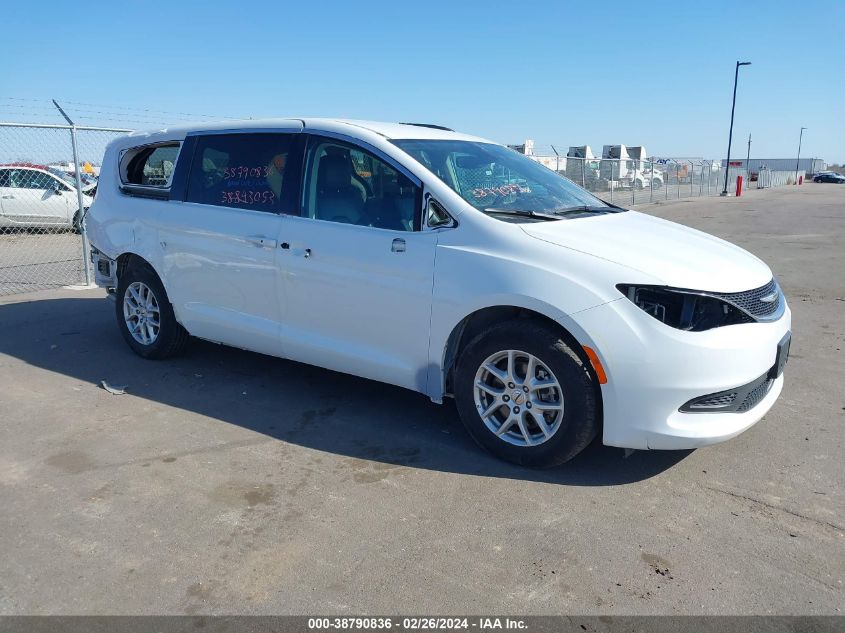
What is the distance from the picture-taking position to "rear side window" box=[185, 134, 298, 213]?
483 cm

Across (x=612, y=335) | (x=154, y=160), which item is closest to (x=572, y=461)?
(x=612, y=335)

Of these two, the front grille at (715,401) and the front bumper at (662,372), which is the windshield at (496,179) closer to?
the front bumper at (662,372)

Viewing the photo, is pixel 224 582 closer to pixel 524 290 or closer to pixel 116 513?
pixel 116 513

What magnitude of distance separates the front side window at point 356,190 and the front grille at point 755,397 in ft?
6.68

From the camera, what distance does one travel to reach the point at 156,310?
227 inches

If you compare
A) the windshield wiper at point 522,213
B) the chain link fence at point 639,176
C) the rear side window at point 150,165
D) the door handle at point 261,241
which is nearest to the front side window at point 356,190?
the door handle at point 261,241

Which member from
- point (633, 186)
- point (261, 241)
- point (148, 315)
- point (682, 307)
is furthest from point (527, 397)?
point (633, 186)

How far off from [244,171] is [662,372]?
→ 3.23m

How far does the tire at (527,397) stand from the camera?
3660 millimetres

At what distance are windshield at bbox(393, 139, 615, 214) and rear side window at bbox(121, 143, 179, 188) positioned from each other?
231 centimetres

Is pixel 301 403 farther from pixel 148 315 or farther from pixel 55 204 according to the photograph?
pixel 55 204

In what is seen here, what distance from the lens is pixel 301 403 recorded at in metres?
4.98

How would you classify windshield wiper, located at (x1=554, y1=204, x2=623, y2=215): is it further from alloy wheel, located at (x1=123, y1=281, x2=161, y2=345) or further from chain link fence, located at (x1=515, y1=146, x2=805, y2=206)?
chain link fence, located at (x1=515, y1=146, x2=805, y2=206)

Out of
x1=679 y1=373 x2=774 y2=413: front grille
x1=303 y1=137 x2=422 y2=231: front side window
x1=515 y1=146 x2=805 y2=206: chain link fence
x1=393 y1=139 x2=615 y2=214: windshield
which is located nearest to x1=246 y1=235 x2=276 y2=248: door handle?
x1=303 y1=137 x2=422 y2=231: front side window
